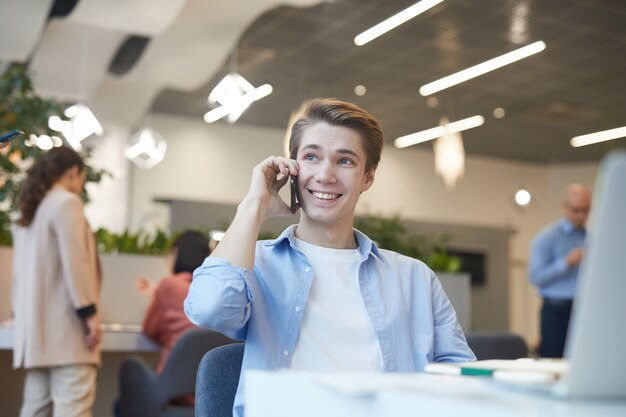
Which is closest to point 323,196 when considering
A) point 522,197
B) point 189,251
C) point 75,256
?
point 75,256

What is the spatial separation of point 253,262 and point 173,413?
203 centimetres

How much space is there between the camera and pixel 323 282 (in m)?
1.57

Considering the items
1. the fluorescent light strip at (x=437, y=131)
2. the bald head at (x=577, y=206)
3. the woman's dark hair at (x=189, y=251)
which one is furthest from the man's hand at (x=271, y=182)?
the fluorescent light strip at (x=437, y=131)

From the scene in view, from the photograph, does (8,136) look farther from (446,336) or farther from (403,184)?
(403,184)

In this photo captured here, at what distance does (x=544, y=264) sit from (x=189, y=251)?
2501 millimetres

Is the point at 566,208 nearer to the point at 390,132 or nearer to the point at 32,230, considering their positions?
the point at 32,230

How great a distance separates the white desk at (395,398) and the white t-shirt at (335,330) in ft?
1.67

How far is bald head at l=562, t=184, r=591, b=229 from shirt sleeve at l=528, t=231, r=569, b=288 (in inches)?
7.7

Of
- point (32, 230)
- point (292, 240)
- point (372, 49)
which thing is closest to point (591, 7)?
point (372, 49)

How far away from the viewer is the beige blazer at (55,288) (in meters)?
3.40

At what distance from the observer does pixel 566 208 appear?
5.42 metres

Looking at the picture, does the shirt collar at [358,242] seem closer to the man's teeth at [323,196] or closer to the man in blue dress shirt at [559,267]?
the man's teeth at [323,196]

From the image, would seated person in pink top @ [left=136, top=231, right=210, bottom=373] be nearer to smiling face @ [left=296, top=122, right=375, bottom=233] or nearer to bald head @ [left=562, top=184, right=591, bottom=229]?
smiling face @ [left=296, top=122, right=375, bottom=233]

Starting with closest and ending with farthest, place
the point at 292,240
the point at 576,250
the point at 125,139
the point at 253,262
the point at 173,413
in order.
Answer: the point at 253,262 < the point at 292,240 < the point at 173,413 < the point at 576,250 < the point at 125,139
